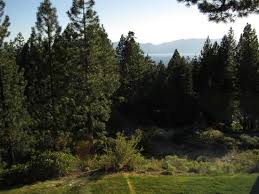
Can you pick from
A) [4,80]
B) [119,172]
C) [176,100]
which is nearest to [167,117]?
[176,100]

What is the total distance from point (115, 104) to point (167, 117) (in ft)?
20.6

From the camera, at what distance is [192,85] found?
4866cm

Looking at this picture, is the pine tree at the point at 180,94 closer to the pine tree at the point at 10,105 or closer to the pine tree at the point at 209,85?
the pine tree at the point at 209,85

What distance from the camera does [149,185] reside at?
10.6 metres

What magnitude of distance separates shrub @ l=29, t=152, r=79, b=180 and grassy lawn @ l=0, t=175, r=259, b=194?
2.05 feet

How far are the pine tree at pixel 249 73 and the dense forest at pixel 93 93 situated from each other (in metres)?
0.09

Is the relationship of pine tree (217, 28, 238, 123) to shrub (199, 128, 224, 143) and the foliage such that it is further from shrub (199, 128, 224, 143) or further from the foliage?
the foliage

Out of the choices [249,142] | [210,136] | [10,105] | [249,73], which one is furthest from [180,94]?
[10,105]

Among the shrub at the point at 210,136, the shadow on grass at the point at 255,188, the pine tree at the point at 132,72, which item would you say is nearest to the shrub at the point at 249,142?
the shrub at the point at 210,136

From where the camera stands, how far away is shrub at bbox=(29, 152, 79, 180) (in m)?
12.1

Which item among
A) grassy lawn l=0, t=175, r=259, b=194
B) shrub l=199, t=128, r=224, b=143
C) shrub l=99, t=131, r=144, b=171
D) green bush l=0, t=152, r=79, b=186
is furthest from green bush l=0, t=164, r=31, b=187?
shrub l=199, t=128, r=224, b=143

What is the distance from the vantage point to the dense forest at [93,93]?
28828mm

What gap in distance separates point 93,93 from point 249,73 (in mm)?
19479

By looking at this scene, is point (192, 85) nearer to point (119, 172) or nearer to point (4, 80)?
point (4, 80)
